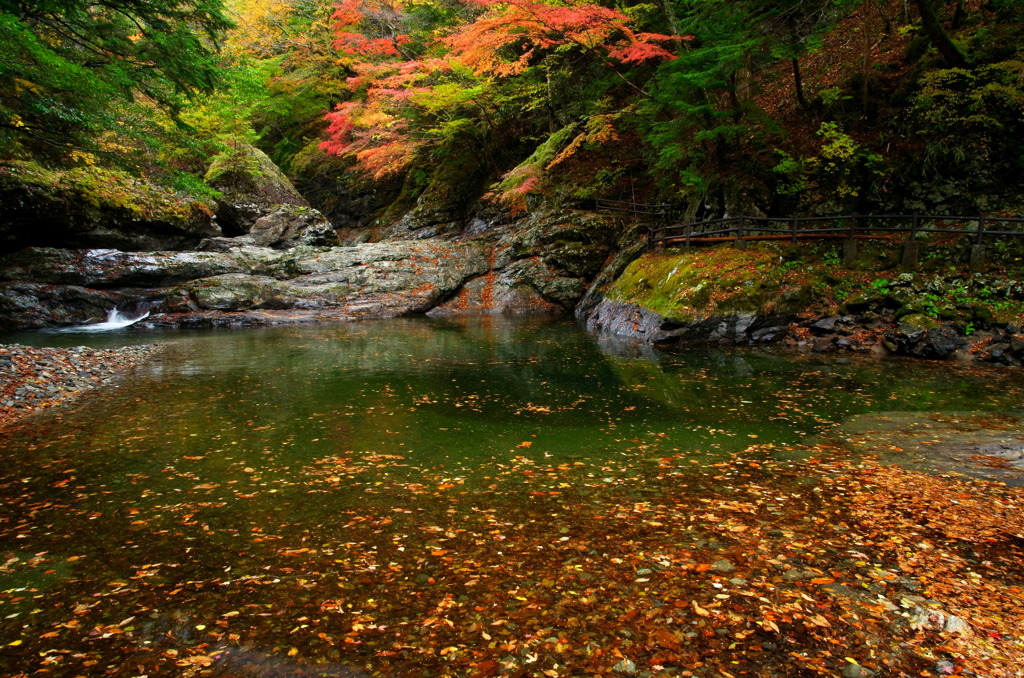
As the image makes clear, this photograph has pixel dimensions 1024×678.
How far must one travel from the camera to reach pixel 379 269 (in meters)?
22.8

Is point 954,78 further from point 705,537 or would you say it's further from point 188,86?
point 188,86

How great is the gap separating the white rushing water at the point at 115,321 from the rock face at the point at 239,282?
0.30 meters

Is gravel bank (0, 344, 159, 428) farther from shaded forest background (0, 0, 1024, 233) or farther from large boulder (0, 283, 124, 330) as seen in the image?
large boulder (0, 283, 124, 330)

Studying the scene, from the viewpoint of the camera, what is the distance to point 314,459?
6270mm

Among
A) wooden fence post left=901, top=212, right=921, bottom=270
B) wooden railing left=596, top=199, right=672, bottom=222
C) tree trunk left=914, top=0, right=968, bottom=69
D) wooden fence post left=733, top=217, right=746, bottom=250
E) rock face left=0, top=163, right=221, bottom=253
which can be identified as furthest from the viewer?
wooden railing left=596, top=199, right=672, bottom=222

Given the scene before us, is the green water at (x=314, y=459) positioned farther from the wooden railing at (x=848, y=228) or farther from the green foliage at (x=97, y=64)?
the green foliage at (x=97, y=64)

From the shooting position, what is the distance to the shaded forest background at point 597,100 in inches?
387

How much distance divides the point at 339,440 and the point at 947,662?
6.19 m

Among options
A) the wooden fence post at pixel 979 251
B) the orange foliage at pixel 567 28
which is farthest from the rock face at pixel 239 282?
the wooden fence post at pixel 979 251

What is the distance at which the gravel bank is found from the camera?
8008mm

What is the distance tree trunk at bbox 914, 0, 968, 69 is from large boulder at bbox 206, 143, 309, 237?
83.8ft

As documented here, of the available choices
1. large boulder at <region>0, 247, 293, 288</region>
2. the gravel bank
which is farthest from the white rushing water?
the gravel bank

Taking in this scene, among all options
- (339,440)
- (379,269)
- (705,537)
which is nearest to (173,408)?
(339,440)

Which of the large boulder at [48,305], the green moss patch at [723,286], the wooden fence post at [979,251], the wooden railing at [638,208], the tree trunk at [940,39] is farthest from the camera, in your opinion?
the wooden railing at [638,208]
